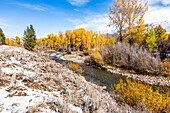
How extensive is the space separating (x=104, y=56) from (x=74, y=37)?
29.6 metres

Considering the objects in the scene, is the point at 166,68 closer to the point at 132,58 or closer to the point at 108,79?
the point at 132,58

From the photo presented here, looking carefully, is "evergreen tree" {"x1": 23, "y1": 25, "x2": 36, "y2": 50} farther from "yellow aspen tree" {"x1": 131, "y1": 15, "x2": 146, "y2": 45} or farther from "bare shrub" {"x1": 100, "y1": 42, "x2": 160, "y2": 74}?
"yellow aspen tree" {"x1": 131, "y1": 15, "x2": 146, "y2": 45}

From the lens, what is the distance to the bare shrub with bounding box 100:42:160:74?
10.2m

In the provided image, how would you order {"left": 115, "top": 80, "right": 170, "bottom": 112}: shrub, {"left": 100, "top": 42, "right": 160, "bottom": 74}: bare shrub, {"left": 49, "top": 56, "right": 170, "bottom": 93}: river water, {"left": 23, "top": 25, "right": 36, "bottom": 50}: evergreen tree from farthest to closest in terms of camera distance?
{"left": 23, "top": 25, "right": 36, "bottom": 50}: evergreen tree, {"left": 100, "top": 42, "right": 160, "bottom": 74}: bare shrub, {"left": 49, "top": 56, "right": 170, "bottom": 93}: river water, {"left": 115, "top": 80, "right": 170, "bottom": 112}: shrub

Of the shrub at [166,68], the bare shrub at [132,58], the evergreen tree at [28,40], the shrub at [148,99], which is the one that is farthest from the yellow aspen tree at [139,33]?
the evergreen tree at [28,40]

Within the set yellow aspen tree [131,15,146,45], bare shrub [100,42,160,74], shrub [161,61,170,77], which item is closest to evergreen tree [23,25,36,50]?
bare shrub [100,42,160,74]

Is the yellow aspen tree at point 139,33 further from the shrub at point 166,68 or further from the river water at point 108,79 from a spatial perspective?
the river water at point 108,79

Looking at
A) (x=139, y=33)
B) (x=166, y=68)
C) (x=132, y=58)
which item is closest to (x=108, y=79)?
(x=132, y=58)

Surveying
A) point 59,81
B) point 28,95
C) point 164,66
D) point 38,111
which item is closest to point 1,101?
point 28,95

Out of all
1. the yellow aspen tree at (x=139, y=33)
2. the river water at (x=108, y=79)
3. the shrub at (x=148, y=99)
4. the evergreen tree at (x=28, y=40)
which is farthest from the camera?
the evergreen tree at (x=28, y=40)

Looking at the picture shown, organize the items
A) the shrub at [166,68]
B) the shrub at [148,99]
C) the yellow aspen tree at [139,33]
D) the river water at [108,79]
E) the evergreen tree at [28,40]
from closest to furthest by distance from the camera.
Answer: the shrub at [148,99], the river water at [108,79], the shrub at [166,68], the yellow aspen tree at [139,33], the evergreen tree at [28,40]

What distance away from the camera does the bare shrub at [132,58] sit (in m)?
10.2

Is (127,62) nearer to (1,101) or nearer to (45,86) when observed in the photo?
(45,86)

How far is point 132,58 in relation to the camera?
11953 millimetres
